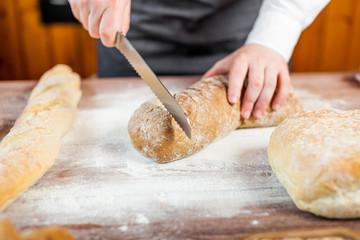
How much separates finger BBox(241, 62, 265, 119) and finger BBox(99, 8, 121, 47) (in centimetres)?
47

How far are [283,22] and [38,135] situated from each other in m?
0.98

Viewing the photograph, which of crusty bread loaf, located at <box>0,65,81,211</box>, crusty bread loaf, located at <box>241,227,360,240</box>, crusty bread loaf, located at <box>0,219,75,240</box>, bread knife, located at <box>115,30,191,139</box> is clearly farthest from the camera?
bread knife, located at <box>115,30,191,139</box>

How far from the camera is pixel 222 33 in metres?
1.72

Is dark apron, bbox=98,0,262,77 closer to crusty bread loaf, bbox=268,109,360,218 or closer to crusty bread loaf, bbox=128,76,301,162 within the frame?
crusty bread loaf, bbox=128,76,301,162

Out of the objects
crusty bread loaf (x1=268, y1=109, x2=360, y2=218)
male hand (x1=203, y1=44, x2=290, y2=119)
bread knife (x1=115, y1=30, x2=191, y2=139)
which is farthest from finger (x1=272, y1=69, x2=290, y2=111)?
bread knife (x1=115, y1=30, x2=191, y2=139)

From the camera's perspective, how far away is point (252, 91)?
1180 mm

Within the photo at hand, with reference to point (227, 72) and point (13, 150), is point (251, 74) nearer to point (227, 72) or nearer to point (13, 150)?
point (227, 72)

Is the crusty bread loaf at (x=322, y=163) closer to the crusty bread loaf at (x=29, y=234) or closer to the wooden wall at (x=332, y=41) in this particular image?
the crusty bread loaf at (x=29, y=234)

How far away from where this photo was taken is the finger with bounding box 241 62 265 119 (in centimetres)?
118

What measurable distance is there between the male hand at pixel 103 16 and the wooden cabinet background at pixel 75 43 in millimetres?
2063

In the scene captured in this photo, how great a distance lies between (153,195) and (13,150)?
A: 16.4 inches

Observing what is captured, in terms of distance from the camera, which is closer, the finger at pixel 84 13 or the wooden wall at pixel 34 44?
the finger at pixel 84 13

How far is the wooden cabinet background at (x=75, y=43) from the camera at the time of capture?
2916 millimetres

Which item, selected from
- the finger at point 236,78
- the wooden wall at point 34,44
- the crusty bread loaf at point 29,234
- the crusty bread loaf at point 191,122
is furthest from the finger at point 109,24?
the wooden wall at point 34,44
